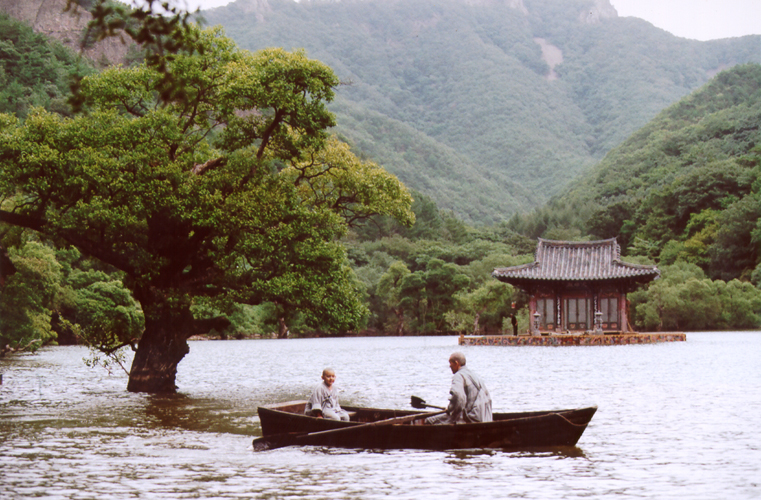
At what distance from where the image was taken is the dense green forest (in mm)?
61062

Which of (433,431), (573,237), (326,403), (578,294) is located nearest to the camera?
(433,431)

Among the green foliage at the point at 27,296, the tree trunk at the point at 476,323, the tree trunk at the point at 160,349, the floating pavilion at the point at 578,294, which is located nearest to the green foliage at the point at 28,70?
the green foliage at the point at 27,296

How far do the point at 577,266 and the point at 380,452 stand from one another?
4464 cm

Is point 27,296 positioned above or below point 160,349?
above

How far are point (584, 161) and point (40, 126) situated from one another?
163 metres

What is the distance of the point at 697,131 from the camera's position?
123 m

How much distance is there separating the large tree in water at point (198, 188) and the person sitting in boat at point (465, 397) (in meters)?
9.38

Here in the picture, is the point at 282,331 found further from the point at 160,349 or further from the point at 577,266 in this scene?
the point at 160,349

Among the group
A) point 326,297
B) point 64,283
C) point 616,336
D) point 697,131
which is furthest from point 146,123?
point 697,131

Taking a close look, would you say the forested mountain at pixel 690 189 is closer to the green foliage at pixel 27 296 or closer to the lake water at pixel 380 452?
the lake water at pixel 380 452

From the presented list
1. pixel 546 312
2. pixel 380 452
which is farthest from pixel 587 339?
pixel 380 452

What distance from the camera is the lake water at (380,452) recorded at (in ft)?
35.5

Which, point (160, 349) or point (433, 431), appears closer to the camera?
point (433, 431)

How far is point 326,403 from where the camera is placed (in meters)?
14.8
